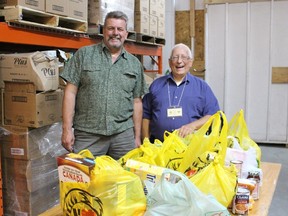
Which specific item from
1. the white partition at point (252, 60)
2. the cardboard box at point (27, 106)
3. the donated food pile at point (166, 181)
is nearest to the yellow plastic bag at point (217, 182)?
the donated food pile at point (166, 181)

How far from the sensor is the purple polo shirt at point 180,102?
265 centimetres

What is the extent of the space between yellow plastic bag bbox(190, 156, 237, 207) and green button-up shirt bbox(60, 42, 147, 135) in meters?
1.22

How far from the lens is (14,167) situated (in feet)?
9.30

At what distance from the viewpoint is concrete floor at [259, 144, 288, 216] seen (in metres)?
3.58

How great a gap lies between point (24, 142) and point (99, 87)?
79cm

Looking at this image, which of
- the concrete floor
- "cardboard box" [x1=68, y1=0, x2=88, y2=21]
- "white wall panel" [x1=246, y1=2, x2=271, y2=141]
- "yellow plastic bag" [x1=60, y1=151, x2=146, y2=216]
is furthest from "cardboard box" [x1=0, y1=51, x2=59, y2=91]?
"white wall panel" [x1=246, y1=2, x2=271, y2=141]

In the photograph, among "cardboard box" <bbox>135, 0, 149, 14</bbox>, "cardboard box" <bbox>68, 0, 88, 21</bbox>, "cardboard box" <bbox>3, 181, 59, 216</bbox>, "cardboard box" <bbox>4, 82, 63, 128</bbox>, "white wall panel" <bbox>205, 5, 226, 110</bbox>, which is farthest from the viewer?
"white wall panel" <bbox>205, 5, 226, 110</bbox>

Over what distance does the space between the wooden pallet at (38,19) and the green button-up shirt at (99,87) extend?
1.75 ft

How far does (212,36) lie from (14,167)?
4520mm

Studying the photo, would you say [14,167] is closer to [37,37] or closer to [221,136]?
[37,37]

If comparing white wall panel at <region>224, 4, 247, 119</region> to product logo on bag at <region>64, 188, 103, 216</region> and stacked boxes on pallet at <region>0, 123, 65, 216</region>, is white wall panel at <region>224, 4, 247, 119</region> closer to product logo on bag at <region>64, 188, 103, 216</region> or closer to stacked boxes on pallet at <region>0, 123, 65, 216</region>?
stacked boxes on pallet at <region>0, 123, 65, 216</region>

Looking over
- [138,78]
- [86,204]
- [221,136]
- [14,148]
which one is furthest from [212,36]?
[86,204]

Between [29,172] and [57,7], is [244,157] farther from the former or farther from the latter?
[57,7]

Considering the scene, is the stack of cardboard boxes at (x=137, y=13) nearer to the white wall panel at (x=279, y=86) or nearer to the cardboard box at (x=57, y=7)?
the cardboard box at (x=57, y=7)
